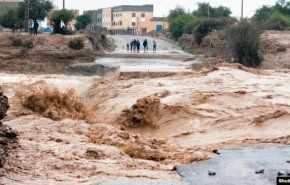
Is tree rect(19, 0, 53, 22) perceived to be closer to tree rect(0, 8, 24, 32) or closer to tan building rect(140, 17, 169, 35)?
tree rect(0, 8, 24, 32)

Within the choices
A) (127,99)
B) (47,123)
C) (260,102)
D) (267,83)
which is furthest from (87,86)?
(47,123)

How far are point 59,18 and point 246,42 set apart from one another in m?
22.3

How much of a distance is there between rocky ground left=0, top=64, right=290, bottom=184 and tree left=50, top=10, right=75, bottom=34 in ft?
93.2

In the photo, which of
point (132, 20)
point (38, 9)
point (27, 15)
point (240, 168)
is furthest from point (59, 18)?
point (132, 20)

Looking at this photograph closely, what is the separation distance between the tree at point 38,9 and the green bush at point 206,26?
45.1 ft

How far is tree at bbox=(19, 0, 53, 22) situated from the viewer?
6106 cm

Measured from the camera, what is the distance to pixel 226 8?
83062 millimetres

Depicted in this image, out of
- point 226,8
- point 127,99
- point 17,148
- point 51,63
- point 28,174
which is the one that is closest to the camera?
point 28,174

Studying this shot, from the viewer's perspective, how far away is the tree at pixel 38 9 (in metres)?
61.1

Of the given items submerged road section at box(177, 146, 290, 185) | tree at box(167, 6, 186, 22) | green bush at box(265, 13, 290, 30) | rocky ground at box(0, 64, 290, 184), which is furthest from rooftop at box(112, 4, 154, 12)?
submerged road section at box(177, 146, 290, 185)

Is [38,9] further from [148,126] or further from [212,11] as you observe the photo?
[148,126]

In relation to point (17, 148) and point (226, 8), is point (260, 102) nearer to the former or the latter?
point (17, 148)

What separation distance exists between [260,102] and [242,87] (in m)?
2.70

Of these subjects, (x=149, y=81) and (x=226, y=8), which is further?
(x=226, y=8)
